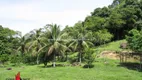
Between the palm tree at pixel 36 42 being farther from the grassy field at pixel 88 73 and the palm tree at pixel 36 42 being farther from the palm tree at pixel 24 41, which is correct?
the grassy field at pixel 88 73

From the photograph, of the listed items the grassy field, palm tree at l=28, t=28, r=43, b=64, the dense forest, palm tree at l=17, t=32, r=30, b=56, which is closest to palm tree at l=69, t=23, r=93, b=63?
the dense forest

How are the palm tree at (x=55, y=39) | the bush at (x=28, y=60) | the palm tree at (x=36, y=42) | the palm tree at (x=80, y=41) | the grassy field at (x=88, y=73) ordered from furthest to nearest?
the bush at (x=28, y=60) → the palm tree at (x=36, y=42) → the palm tree at (x=80, y=41) → the palm tree at (x=55, y=39) → the grassy field at (x=88, y=73)

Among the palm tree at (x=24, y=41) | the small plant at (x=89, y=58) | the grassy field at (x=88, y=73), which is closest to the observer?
the grassy field at (x=88, y=73)

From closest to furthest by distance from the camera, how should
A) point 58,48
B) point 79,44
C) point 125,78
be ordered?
1. point 125,78
2. point 58,48
3. point 79,44

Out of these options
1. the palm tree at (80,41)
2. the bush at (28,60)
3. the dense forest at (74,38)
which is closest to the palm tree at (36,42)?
the dense forest at (74,38)

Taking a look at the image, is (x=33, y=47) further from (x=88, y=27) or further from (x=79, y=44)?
(x=88, y=27)

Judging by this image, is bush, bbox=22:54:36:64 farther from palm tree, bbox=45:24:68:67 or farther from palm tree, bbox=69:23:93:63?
palm tree, bbox=45:24:68:67

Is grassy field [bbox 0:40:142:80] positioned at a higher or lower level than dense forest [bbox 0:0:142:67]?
lower

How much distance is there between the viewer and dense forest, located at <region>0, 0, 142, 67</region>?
1373 inches

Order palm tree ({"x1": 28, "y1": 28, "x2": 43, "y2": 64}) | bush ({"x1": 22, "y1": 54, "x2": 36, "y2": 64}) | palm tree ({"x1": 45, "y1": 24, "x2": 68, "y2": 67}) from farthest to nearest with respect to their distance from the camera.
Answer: bush ({"x1": 22, "y1": 54, "x2": 36, "y2": 64})
palm tree ({"x1": 28, "y1": 28, "x2": 43, "y2": 64})
palm tree ({"x1": 45, "y1": 24, "x2": 68, "y2": 67})

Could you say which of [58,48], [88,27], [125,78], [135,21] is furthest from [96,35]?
[125,78]

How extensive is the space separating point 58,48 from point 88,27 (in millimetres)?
21664

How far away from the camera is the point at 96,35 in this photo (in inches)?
1902

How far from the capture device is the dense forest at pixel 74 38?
114ft
